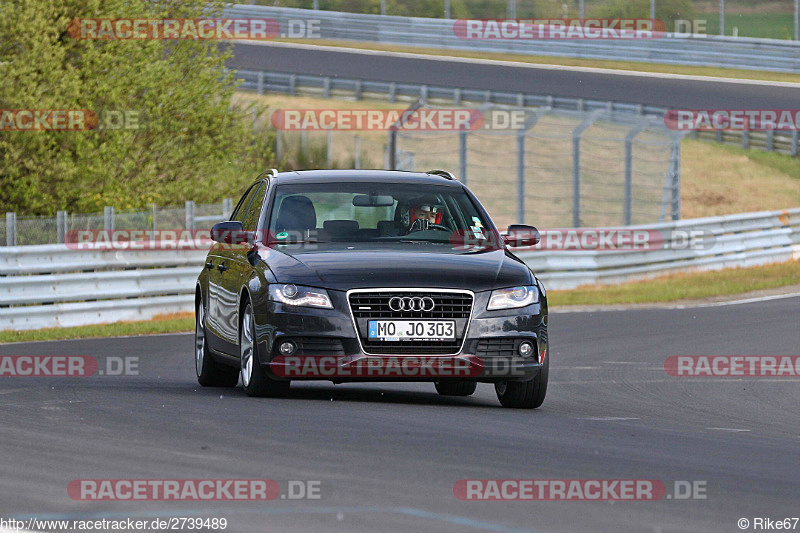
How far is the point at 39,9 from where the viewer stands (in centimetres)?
2514

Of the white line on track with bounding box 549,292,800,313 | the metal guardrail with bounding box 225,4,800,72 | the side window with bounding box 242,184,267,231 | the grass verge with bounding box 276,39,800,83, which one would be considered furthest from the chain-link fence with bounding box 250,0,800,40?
the side window with bounding box 242,184,267,231

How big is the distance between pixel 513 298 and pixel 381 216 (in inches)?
61.2

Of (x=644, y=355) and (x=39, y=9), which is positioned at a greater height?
(x=39, y=9)

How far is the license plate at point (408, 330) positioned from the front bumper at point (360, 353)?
0.12 metres

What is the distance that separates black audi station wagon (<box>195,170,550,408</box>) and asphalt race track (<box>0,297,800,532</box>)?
29 cm

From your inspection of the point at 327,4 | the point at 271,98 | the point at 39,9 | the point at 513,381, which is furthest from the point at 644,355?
the point at 327,4

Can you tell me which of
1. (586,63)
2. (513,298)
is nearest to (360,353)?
(513,298)

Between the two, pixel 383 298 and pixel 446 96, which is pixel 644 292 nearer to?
pixel 383 298

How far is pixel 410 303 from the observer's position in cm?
951

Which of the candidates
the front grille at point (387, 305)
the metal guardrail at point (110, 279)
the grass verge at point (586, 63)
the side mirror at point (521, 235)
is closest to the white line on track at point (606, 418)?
the front grille at point (387, 305)

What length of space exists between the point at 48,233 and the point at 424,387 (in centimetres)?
968

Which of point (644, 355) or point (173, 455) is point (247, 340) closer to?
point (173, 455)

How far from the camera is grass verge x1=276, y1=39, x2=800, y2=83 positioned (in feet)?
145

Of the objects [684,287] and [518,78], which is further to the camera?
[518,78]
